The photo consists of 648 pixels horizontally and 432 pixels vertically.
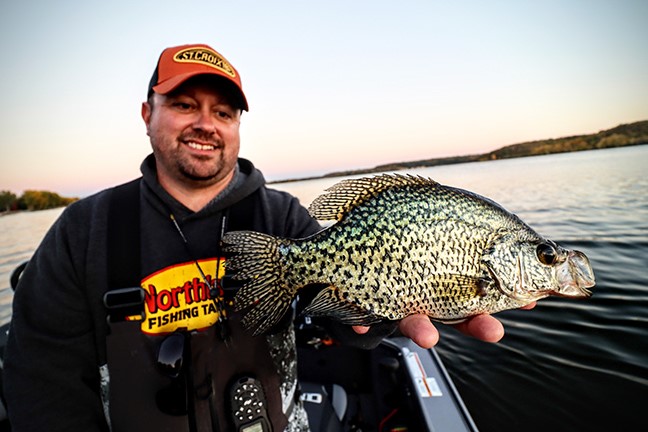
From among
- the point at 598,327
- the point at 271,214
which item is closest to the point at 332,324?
the point at 271,214

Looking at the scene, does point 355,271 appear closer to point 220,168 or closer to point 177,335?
point 177,335

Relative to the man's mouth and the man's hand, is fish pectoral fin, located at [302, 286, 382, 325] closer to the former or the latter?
the man's hand

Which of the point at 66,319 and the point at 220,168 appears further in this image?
the point at 220,168

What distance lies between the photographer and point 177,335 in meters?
1.85

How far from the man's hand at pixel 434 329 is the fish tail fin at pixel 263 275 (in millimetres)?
699

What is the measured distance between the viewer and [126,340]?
6.43ft

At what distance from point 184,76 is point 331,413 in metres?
3.77

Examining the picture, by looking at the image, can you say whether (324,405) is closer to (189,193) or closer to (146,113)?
(189,193)

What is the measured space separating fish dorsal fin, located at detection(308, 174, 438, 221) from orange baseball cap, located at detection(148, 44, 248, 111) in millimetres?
1262

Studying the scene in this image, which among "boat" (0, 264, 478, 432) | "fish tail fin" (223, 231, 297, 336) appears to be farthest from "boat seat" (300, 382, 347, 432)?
"fish tail fin" (223, 231, 297, 336)

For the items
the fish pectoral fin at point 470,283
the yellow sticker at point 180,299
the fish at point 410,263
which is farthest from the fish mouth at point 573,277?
the yellow sticker at point 180,299

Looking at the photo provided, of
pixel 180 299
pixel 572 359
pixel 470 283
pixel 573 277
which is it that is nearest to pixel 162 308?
pixel 180 299

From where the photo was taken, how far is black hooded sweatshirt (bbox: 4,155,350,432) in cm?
190

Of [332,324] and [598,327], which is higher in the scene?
[332,324]
